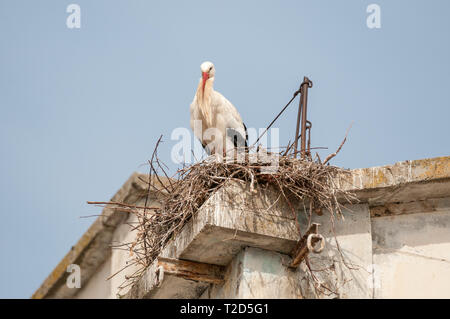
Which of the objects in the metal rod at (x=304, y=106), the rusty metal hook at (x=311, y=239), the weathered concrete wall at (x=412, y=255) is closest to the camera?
the rusty metal hook at (x=311, y=239)

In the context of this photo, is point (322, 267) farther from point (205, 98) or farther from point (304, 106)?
point (205, 98)

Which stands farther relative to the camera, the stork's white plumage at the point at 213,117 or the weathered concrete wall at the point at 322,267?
the stork's white plumage at the point at 213,117

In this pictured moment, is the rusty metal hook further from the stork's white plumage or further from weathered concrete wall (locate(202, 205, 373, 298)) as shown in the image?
the stork's white plumage

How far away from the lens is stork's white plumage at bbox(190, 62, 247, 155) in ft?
30.1

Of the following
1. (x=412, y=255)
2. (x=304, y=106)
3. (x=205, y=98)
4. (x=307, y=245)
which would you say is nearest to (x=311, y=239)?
(x=307, y=245)

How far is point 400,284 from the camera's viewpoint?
594cm

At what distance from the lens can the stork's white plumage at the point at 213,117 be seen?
9.16 meters

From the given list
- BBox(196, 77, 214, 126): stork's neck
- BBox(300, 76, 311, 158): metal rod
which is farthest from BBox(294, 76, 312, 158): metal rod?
BBox(196, 77, 214, 126): stork's neck

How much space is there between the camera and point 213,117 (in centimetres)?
927

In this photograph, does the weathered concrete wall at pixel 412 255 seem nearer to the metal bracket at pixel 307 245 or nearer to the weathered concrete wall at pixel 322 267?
the weathered concrete wall at pixel 322 267

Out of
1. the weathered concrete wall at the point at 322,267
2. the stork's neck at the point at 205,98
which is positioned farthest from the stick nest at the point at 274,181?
the stork's neck at the point at 205,98

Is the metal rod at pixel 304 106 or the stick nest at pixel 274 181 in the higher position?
the metal rod at pixel 304 106

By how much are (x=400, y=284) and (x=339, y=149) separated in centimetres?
120
